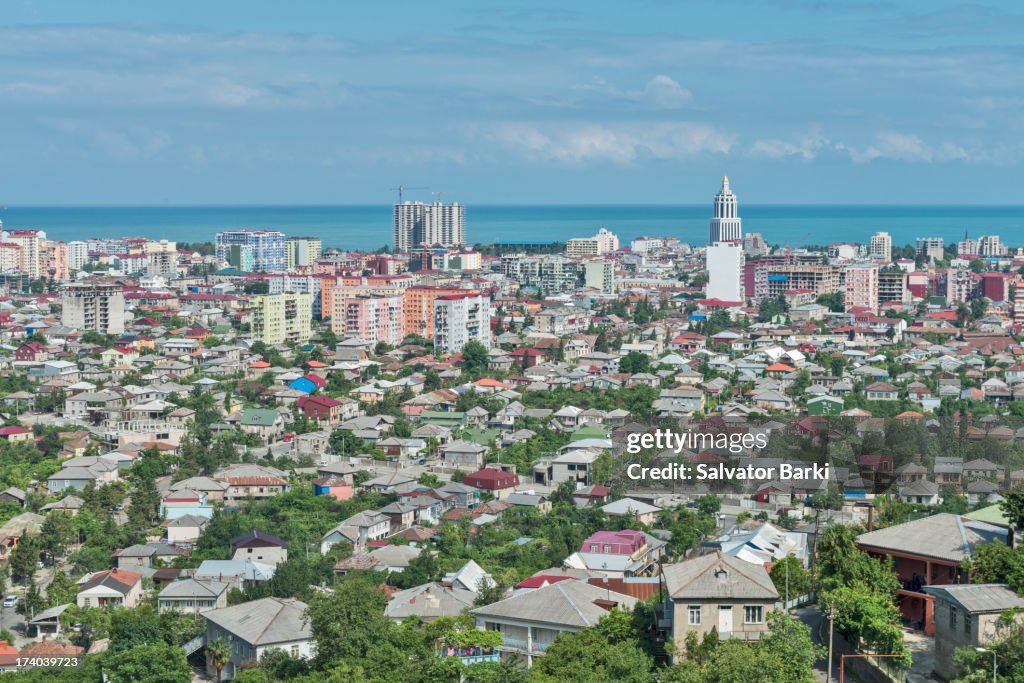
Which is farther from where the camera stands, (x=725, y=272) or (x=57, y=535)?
(x=725, y=272)

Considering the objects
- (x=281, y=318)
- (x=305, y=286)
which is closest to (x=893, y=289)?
(x=305, y=286)

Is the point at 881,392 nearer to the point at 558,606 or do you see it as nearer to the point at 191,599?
the point at 191,599

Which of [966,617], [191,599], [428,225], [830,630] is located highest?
[428,225]

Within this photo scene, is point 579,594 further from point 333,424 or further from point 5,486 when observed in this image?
point 333,424

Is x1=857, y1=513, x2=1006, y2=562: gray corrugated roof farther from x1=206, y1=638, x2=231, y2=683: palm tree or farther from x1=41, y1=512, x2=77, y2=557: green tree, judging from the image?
x1=41, y1=512, x2=77, y2=557: green tree

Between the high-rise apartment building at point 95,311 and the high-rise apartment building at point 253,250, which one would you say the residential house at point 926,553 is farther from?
the high-rise apartment building at point 253,250

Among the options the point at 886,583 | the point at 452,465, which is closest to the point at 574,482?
the point at 452,465
